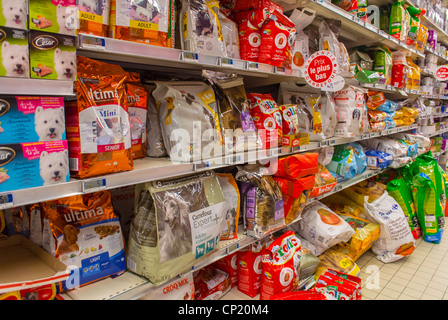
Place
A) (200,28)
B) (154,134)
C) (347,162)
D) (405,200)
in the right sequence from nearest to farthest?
(200,28) < (154,134) < (347,162) < (405,200)

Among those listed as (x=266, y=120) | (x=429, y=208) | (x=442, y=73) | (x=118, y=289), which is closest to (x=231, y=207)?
(x=266, y=120)

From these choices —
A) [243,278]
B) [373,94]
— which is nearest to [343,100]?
[373,94]

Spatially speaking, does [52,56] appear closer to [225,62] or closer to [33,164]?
[33,164]

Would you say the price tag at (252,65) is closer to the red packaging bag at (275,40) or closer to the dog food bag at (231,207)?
the red packaging bag at (275,40)

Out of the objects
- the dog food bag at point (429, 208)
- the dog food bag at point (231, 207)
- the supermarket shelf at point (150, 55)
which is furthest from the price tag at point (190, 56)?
the dog food bag at point (429, 208)

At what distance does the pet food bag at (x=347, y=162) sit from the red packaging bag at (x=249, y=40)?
1369 millimetres

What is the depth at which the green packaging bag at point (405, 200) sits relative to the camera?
3074 mm

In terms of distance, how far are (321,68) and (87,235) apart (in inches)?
63.7

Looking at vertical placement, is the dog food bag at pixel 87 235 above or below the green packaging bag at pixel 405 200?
above

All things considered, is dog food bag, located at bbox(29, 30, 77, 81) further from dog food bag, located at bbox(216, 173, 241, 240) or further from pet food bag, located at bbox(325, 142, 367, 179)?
pet food bag, located at bbox(325, 142, 367, 179)

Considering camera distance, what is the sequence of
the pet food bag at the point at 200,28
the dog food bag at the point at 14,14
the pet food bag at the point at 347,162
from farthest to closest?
the pet food bag at the point at 347,162 < the pet food bag at the point at 200,28 < the dog food bag at the point at 14,14

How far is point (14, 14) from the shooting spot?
77 centimetres

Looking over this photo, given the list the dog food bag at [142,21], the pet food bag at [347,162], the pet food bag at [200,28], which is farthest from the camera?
the pet food bag at [347,162]

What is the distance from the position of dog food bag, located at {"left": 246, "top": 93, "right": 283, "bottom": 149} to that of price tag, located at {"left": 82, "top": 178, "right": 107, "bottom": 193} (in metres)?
0.97
